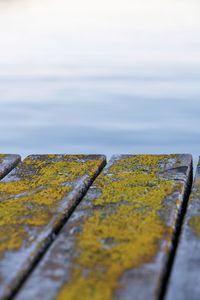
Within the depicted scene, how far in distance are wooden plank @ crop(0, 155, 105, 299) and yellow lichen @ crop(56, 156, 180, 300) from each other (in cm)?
9

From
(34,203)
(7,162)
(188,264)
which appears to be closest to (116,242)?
(188,264)

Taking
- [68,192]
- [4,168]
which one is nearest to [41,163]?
[4,168]

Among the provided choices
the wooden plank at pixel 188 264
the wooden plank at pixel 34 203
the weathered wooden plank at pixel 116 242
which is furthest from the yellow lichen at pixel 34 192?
the wooden plank at pixel 188 264

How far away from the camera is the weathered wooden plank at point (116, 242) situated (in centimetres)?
137

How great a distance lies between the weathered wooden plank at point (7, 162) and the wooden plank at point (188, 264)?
0.94m

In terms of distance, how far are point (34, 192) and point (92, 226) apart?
1.51 feet

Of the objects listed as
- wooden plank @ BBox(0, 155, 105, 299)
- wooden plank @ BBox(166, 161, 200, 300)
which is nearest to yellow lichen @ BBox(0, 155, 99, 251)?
wooden plank @ BBox(0, 155, 105, 299)

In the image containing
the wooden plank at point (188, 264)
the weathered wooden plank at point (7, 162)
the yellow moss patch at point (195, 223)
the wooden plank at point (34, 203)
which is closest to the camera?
the wooden plank at point (188, 264)

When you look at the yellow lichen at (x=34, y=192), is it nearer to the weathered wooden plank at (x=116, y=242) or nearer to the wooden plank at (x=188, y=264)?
the weathered wooden plank at (x=116, y=242)

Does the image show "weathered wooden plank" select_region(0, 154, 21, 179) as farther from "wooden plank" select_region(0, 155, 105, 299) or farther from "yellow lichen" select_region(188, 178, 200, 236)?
"yellow lichen" select_region(188, 178, 200, 236)

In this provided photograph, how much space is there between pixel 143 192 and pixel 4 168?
0.73m

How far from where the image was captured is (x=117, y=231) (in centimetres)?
170

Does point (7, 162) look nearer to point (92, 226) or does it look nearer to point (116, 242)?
point (92, 226)

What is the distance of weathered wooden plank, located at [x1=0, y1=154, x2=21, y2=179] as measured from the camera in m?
2.54
